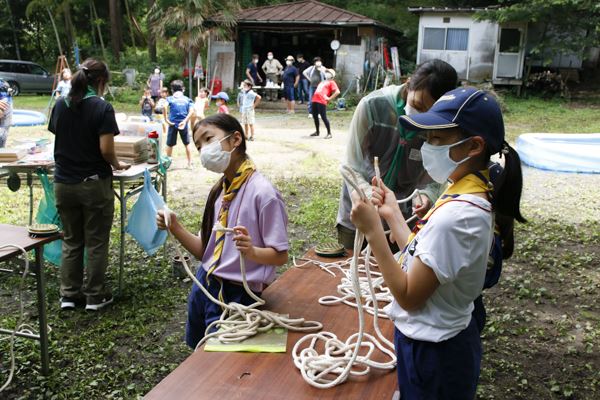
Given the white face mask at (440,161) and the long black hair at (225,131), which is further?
the long black hair at (225,131)

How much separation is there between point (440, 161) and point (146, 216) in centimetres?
306

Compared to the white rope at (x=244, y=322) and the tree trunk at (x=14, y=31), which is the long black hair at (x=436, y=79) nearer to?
the white rope at (x=244, y=322)

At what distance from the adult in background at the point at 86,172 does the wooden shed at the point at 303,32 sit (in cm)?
1675

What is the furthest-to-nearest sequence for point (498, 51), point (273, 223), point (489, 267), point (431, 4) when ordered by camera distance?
point (431, 4) < point (498, 51) < point (273, 223) < point (489, 267)

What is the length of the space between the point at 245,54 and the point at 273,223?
65.7ft

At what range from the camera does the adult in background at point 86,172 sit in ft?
12.5

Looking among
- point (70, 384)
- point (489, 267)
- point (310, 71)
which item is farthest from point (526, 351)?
point (310, 71)

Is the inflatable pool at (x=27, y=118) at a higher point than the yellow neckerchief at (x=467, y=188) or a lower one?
lower

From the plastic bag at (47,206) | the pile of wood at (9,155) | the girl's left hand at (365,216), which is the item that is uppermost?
the girl's left hand at (365,216)

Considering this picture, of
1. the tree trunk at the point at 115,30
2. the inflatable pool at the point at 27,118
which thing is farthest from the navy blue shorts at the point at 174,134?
the tree trunk at the point at 115,30

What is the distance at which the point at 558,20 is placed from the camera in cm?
1900

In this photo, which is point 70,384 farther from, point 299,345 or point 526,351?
point 526,351

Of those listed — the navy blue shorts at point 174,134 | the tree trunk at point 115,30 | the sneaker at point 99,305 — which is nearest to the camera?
the sneaker at point 99,305

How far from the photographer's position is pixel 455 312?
1.52m
